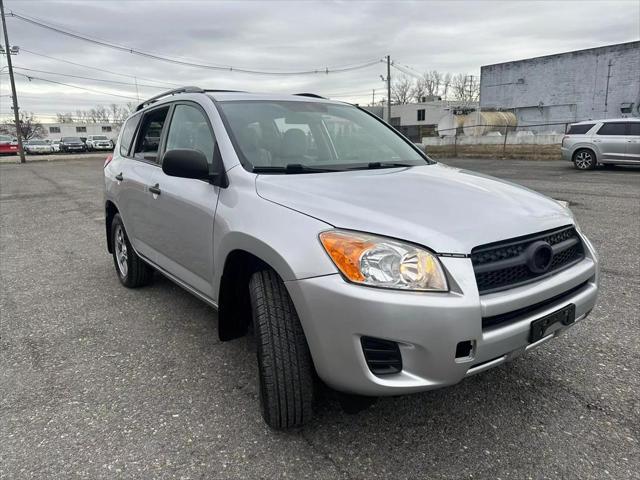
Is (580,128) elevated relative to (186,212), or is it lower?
elevated

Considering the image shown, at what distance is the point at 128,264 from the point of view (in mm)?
4484

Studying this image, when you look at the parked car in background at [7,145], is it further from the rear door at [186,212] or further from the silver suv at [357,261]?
the silver suv at [357,261]

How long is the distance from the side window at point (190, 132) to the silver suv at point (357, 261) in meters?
0.02

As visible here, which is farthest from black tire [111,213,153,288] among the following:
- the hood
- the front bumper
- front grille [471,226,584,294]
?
front grille [471,226,584,294]

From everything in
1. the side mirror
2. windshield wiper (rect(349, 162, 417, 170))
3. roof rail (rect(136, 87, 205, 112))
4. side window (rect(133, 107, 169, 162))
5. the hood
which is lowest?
the hood

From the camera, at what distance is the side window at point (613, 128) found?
14617 millimetres

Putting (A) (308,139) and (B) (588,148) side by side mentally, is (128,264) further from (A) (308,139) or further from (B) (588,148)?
(B) (588,148)

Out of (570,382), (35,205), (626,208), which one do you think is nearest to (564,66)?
(626,208)

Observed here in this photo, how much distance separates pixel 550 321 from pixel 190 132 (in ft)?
8.26

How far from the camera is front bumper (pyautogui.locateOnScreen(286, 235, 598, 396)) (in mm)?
1875

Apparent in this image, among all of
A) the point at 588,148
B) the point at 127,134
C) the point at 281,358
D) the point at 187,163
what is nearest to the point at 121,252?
the point at 127,134

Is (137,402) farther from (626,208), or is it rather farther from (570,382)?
(626,208)

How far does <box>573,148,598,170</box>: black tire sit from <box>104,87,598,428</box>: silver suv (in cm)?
1450

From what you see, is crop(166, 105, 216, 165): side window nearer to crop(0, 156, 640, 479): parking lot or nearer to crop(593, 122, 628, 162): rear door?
crop(0, 156, 640, 479): parking lot
